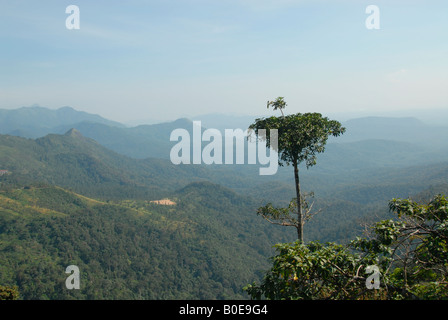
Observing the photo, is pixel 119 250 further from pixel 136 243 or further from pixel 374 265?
pixel 374 265

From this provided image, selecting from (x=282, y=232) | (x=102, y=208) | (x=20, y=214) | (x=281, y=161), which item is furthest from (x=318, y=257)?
(x=282, y=232)

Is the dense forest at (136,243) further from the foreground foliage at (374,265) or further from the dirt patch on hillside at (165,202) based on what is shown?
the foreground foliage at (374,265)

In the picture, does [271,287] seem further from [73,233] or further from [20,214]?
[20,214]

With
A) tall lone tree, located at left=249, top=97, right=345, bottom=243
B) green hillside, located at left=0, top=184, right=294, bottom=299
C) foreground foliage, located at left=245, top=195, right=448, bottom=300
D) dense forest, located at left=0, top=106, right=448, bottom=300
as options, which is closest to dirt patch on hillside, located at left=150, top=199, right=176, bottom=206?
dense forest, located at left=0, top=106, right=448, bottom=300

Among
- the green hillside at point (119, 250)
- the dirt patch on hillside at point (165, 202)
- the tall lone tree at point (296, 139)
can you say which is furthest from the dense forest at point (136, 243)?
the tall lone tree at point (296, 139)

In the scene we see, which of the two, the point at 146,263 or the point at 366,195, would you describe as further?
the point at 366,195

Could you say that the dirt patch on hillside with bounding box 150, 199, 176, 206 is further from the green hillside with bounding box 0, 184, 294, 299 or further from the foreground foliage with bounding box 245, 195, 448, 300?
Result: the foreground foliage with bounding box 245, 195, 448, 300
